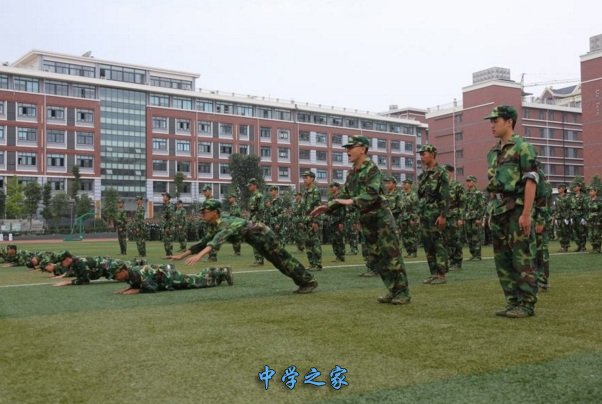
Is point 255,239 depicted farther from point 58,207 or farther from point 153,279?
point 58,207

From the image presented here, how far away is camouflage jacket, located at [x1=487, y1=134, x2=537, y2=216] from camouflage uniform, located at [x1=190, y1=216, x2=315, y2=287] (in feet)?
9.37

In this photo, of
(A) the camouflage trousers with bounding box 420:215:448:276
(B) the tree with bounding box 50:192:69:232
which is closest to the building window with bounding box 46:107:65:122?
(B) the tree with bounding box 50:192:69:232

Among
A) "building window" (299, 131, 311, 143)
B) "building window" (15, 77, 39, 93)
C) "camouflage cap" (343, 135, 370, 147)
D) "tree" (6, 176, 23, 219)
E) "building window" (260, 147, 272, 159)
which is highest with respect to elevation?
"building window" (15, 77, 39, 93)

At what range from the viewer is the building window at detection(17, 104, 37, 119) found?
5985 centimetres

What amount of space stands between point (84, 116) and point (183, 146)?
12023 mm

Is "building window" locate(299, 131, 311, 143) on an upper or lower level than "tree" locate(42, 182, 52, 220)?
upper

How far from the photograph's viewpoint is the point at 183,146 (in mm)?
71250

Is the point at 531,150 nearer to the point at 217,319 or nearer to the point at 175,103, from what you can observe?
the point at 217,319

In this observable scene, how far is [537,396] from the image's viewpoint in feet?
10.6

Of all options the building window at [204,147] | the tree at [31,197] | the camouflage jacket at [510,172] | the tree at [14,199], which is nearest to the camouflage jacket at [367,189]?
the camouflage jacket at [510,172]

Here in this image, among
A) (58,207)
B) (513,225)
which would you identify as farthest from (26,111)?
(513,225)

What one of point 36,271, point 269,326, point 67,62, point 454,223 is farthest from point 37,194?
point 269,326

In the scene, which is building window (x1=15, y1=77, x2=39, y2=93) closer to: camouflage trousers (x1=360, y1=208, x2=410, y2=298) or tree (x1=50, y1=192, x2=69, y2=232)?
tree (x1=50, y1=192, x2=69, y2=232)

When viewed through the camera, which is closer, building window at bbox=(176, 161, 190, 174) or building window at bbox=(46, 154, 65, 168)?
building window at bbox=(46, 154, 65, 168)
